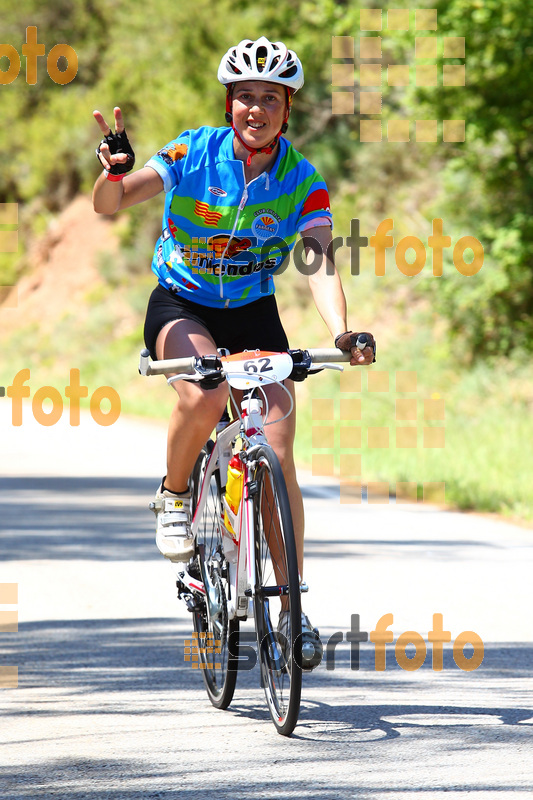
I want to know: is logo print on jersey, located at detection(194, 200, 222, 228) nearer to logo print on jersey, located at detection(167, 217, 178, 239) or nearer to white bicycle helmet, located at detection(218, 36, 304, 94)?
logo print on jersey, located at detection(167, 217, 178, 239)

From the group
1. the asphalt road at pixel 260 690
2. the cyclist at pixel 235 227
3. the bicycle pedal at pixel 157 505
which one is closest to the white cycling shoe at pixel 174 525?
the bicycle pedal at pixel 157 505

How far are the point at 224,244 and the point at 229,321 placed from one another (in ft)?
1.10

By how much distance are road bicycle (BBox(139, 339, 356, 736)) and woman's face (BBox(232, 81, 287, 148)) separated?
2.68 feet

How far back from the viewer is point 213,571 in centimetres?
534

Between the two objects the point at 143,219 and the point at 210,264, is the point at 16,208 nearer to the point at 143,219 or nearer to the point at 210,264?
the point at 143,219

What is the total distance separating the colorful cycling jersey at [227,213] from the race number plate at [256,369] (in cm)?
53

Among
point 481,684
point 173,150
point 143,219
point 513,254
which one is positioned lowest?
point 481,684

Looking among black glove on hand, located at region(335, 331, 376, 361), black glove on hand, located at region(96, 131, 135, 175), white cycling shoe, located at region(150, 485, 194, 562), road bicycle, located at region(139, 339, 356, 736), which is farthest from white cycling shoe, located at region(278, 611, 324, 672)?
black glove on hand, located at region(96, 131, 135, 175)

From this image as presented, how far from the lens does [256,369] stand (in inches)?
186

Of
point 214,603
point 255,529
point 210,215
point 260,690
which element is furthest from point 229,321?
point 260,690

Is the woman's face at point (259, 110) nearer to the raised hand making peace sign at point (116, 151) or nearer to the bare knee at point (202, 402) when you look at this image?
the raised hand making peace sign at point (116, 151)

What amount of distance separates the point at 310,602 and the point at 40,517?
4428mm

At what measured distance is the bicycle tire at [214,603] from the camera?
5.12m

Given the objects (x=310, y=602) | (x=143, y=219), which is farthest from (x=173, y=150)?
(x=143, y=219)
